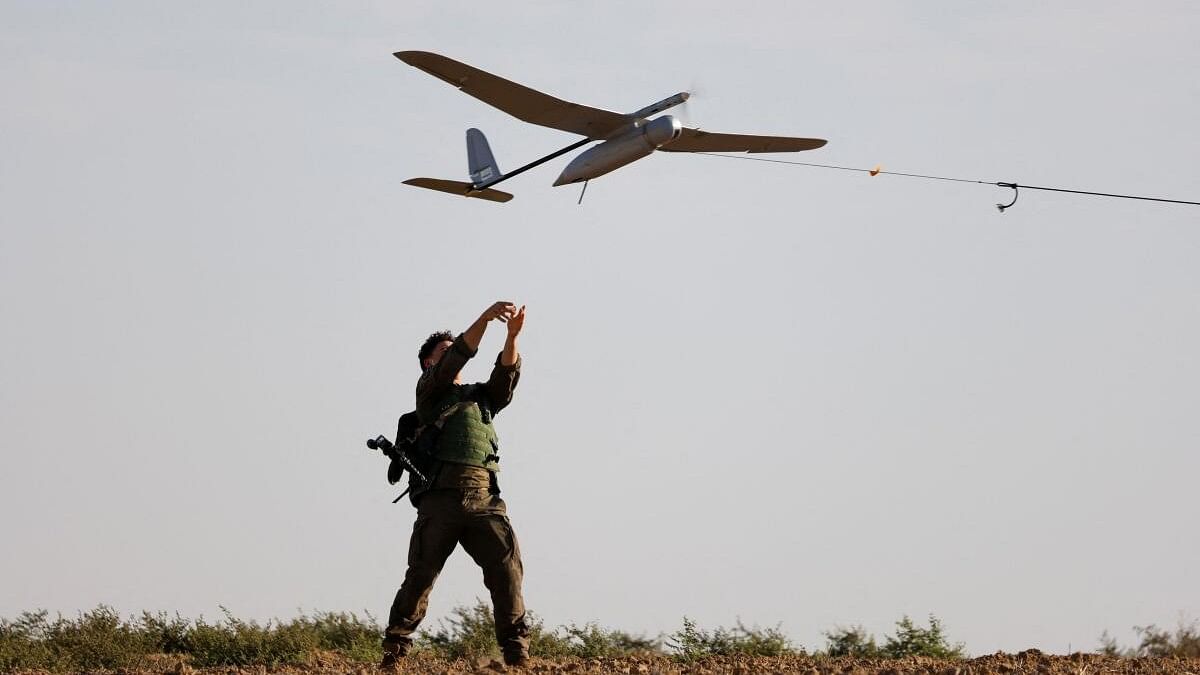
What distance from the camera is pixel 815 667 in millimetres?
9641

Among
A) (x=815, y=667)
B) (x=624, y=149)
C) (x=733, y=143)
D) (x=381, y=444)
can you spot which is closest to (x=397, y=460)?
(x=381, y=444)

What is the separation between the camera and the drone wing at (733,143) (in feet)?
50.3

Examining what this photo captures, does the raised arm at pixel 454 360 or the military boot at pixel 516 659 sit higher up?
the raised arm at pixel 454 360

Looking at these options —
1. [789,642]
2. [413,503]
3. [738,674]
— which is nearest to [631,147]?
[789,642]

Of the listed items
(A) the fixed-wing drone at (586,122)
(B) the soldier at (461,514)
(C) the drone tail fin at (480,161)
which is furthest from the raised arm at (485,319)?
(C) the drone tail fin at (480,161)

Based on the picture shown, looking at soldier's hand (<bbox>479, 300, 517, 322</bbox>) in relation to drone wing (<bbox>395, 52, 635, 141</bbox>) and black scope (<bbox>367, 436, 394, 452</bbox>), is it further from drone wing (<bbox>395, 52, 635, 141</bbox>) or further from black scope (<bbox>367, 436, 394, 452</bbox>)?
drone wing (<bbox>395, 52, 635, 141</bbox>)

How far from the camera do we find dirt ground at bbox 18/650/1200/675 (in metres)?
9.12

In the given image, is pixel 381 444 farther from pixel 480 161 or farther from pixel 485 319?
pixel 480 161

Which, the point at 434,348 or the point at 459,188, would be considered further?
the point at 459,188

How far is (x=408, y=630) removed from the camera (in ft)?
30.9

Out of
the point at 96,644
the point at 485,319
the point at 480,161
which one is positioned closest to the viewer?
the point at 485,319

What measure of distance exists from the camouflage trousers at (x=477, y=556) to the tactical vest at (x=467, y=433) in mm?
212

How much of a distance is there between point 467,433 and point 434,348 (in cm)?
65

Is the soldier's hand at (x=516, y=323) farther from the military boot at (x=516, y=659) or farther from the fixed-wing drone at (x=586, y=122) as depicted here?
the fixed-wing drone at (x=586, y=122)
